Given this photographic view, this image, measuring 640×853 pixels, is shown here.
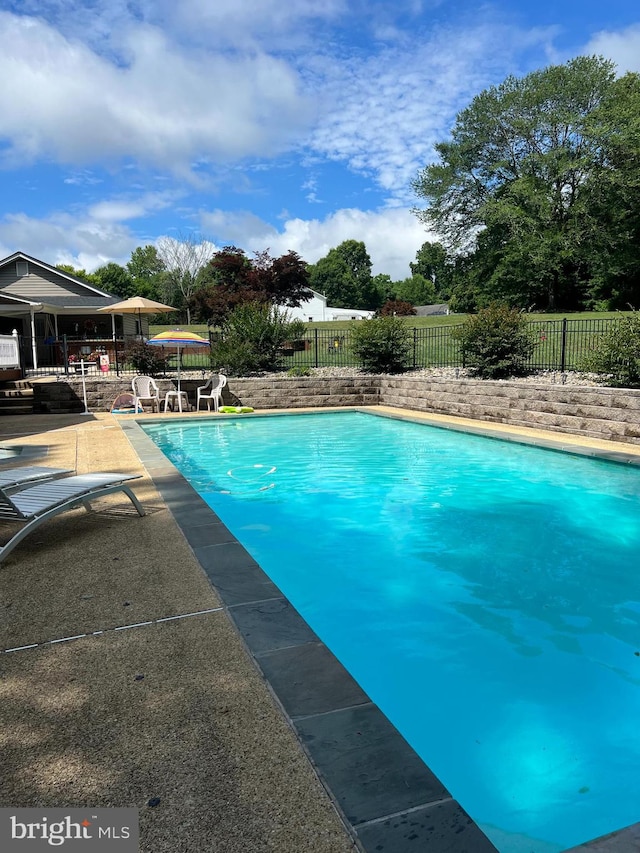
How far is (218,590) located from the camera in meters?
3.26

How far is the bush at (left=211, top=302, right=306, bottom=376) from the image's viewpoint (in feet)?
53.9

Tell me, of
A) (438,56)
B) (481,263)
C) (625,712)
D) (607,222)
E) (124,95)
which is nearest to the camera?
(625,712)

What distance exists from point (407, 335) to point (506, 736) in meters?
14.5

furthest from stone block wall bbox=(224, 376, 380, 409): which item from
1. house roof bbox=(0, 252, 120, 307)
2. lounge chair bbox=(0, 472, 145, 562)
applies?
house roof bbox=(0, 252, 120, 307)

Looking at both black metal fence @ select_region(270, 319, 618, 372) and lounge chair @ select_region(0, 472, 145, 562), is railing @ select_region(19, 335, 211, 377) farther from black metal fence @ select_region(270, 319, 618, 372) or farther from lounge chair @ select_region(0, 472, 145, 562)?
lounge chair @ select_region(0, 472, 145, 562)

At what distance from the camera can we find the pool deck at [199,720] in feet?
5.10

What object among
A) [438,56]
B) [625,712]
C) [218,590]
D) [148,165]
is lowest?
[625,712]

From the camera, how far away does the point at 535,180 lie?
1425 inches

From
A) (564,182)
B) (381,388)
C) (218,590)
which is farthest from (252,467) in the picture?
(564,182)

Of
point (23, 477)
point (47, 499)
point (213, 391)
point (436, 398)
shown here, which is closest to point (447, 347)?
point (436, 398)

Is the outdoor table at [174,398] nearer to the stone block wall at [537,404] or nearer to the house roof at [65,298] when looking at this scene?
the stone block wall at [537,404]

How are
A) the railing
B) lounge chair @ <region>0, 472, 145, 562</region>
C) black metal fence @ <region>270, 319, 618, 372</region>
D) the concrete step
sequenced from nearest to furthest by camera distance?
lounge chair @ <region>0, 472, 145, 562</region> → black metal fence @ <region>270, 319, 618, 372</region> → the concrete step → the railing

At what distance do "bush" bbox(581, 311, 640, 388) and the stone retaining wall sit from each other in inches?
24.4

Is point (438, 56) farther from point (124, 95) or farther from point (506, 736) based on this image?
point (506, 736)
